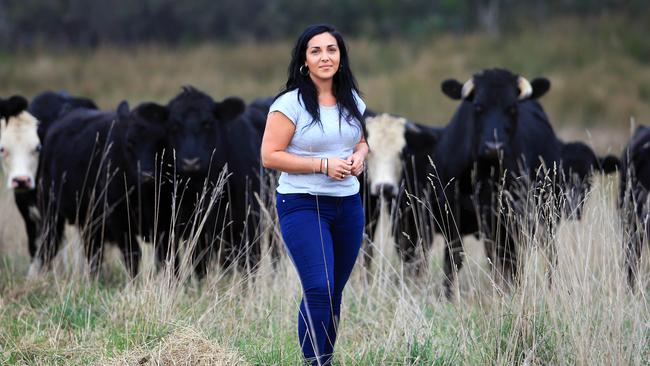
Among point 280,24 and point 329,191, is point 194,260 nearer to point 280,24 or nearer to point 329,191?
point 329,191

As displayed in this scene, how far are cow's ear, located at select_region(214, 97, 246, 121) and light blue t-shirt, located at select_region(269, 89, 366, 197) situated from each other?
13.8 feet

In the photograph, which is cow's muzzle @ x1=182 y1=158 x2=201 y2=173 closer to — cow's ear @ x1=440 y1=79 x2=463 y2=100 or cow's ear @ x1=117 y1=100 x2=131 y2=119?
cow's ear @ x1=117 y1=100 x2=131 y2=119

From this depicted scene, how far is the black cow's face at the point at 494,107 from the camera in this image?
9359 mm

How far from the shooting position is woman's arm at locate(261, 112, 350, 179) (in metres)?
5.41

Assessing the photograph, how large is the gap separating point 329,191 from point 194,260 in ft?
13.6

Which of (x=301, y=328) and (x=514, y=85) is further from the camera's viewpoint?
(x=514, y=85)

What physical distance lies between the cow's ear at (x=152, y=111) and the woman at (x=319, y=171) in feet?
14.1

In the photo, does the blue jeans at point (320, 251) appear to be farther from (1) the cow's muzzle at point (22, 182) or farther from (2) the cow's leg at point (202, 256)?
(1) the cow's muzzle at point (22, 182)

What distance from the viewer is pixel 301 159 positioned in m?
5.44

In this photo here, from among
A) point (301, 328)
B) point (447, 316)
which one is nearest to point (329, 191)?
point (301, 328)

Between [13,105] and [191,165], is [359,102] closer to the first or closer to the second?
[191,165]

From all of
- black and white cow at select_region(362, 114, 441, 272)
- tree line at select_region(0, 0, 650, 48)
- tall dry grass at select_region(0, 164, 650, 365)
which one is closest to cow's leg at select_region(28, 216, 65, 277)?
tall dry grass at select_region(0, 164, 650, 365)

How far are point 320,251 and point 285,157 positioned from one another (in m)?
0.52

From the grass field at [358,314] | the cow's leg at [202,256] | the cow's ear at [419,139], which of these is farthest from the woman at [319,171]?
the cow's ear at [419,139]
